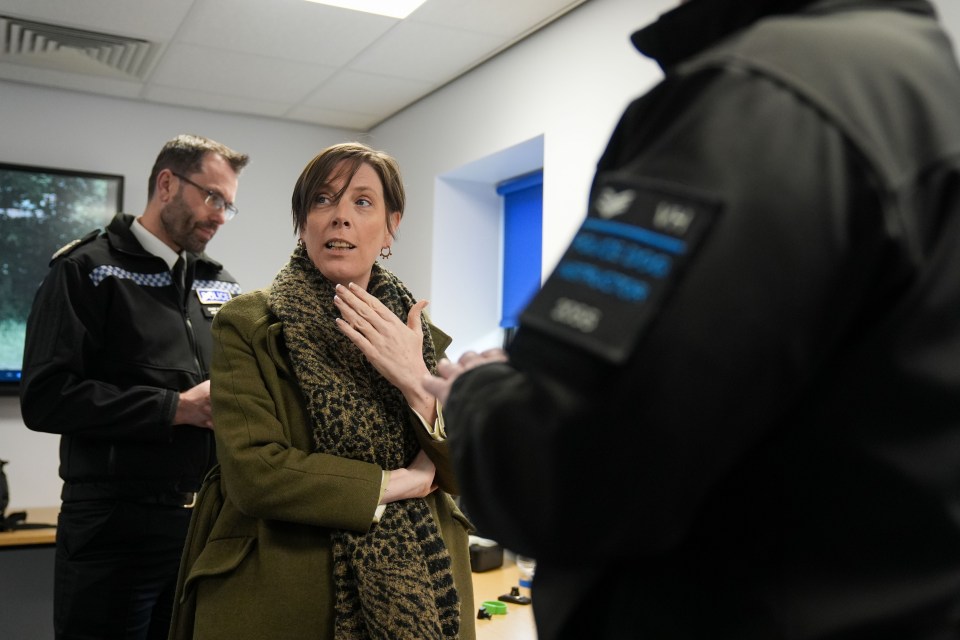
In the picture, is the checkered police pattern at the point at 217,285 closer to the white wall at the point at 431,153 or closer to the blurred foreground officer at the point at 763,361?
the white wall at the point at 431,153

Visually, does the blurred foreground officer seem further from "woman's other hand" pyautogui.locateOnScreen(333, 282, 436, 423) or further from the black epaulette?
the black epaulette

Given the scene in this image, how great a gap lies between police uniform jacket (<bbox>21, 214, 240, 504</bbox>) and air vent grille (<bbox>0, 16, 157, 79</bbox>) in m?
1.76

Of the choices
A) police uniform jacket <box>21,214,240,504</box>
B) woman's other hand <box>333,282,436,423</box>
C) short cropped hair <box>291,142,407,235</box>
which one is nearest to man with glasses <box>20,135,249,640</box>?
police uniform jacket <box>21,214,240,504</box>

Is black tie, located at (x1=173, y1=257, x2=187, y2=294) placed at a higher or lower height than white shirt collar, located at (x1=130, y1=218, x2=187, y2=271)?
lower

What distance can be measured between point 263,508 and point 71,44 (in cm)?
325

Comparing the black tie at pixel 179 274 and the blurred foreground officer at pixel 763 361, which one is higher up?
the black tie at pixel 179 274

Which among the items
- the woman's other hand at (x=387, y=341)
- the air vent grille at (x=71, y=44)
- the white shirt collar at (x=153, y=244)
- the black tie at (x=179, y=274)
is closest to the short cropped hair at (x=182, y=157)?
the white shirt collar at (x=153, y=244)

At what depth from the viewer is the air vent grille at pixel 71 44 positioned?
3.67 metres

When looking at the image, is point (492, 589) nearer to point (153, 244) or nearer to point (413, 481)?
point (413, 481)

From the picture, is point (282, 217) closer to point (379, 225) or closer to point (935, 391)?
point (379, 225)

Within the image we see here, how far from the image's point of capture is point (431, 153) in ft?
14.8

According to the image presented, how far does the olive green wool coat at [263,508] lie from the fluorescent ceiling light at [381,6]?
2.20 metres

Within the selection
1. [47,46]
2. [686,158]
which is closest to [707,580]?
[686,158]

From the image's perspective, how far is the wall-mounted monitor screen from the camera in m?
4.21
